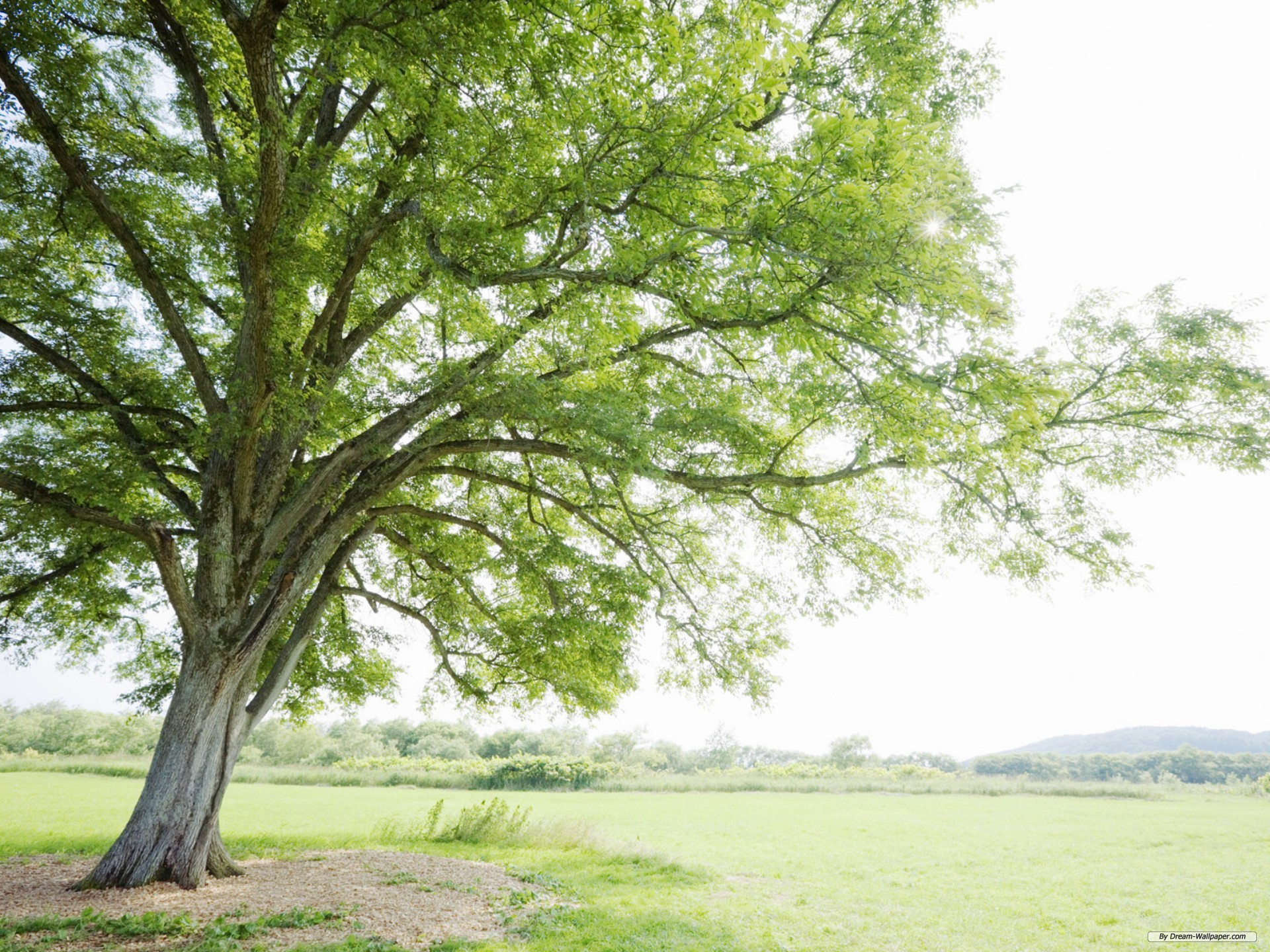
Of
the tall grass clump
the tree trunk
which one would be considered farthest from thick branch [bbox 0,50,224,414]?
the tall grass clump

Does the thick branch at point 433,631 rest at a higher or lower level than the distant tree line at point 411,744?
higher

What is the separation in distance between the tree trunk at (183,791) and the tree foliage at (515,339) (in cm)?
47

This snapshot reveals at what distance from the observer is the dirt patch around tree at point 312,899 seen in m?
6.04

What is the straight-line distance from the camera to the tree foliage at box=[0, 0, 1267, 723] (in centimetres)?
490

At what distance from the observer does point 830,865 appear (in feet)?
43.8

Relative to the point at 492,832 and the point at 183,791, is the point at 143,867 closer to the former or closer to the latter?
the point at 183,791

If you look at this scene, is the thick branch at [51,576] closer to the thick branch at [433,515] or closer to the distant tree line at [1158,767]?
the thick branch at [433,515]

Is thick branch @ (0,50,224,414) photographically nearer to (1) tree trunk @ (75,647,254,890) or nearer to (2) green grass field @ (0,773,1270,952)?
(1) tree trunk @ (75,647,254,890)

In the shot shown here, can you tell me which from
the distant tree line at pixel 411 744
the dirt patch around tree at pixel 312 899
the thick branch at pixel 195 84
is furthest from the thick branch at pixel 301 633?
the distant tree line at pixel 411 744

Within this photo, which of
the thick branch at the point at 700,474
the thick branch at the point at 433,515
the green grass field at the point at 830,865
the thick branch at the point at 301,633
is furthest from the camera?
the thick branch at the point at 433,515

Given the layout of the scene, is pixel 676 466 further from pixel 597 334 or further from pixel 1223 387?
pixel 1223 387

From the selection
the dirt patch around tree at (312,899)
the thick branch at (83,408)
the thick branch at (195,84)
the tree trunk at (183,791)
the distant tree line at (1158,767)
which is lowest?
the distant tree line at (1158,767)

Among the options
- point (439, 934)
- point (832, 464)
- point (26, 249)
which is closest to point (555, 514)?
point (832, 464)

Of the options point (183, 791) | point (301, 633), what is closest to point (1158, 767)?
point (301, 633)
